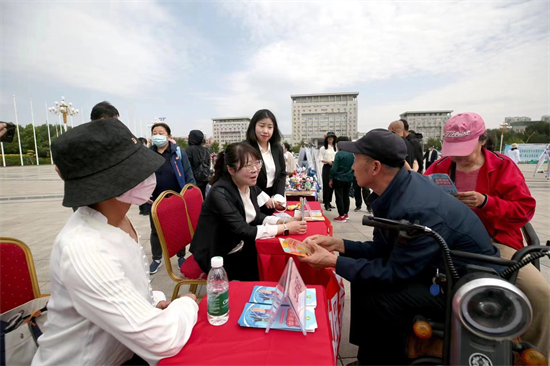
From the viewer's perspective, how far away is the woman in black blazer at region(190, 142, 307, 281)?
2115 mm

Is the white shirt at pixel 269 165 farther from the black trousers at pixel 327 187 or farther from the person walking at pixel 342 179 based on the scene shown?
the black trousers at pixel 327 187

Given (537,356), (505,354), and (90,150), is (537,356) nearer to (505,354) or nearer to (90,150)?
(505,354)

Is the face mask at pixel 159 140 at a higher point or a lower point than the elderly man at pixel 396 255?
higher

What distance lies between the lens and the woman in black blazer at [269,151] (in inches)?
129

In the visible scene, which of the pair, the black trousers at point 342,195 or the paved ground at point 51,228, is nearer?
the paved ground at point 51,228

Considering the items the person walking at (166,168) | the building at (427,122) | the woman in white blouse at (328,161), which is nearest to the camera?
the person walking at (166,168)

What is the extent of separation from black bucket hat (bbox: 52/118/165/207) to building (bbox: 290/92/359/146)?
9282 centimetres

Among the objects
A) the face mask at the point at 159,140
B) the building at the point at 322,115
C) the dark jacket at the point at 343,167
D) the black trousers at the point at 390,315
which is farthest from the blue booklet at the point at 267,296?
the building at the point at 322,115

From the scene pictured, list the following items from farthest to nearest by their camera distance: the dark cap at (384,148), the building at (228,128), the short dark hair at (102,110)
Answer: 1. the building at (228,128)
2. the short dark hair at (102,110)
3. the dark cap at (384,148)

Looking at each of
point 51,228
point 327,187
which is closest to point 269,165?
point 327,187

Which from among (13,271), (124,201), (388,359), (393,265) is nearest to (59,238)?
(124,201)

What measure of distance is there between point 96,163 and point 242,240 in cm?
158

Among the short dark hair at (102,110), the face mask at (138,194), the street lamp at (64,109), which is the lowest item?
the face mask at (138,194)

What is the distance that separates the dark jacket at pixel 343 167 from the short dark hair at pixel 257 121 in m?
→ 2.90
